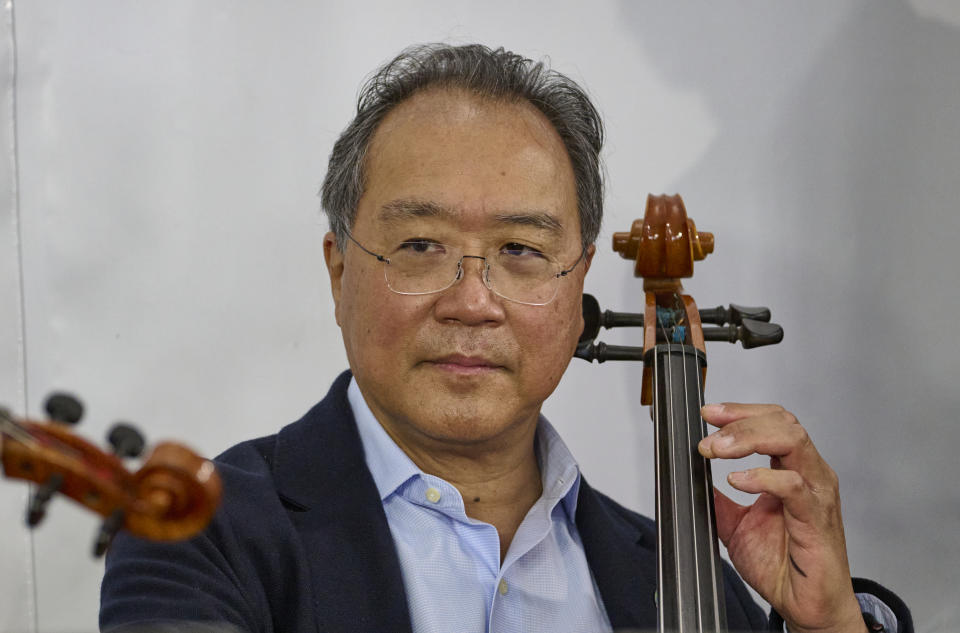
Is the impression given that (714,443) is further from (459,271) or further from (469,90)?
(469,90)

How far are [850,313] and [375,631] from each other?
1.79m

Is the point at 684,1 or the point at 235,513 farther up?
the point at 684,1

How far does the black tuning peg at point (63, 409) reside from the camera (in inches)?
38.6

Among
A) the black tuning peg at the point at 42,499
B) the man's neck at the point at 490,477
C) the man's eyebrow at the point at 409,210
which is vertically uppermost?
the man's eyebrow at the point at 409,210

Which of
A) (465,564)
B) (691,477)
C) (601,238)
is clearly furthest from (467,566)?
(601,238)

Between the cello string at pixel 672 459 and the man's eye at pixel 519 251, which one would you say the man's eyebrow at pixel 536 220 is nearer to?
the man's eye at pixel 519 251

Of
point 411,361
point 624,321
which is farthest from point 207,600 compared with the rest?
point 624,321

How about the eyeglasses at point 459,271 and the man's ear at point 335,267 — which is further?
the man's ear at point 335,267

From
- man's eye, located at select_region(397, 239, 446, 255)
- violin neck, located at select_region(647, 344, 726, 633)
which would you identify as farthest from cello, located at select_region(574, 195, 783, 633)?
man's eye, located at select_region(397, 239, 446, 255)

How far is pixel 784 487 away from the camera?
5.91 ft

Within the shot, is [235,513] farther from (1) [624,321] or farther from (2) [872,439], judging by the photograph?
(2) [872,439]

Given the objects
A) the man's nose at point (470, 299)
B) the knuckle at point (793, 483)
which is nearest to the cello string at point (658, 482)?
the knuckle at point (793, 483)

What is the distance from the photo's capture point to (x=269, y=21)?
286 cm

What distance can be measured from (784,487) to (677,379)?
0.27 meters
